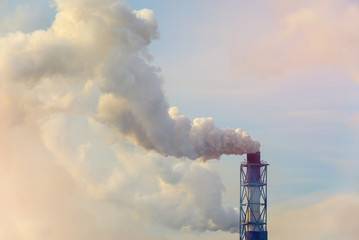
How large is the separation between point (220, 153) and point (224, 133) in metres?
5.20

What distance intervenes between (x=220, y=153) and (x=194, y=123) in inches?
453

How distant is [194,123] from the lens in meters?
194

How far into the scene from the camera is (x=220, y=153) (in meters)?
199

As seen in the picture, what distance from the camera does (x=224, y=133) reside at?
199 meters

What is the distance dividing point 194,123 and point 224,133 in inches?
371
